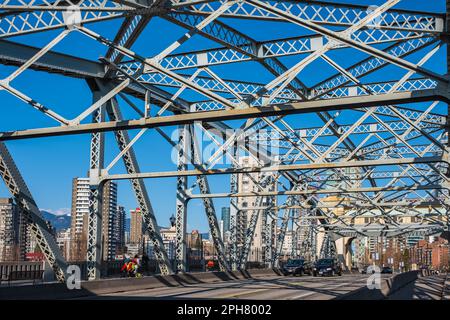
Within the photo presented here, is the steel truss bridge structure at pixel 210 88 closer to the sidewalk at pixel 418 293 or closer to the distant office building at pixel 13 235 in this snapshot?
the sidewalk at pixel 418 293

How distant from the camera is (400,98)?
16391 mm

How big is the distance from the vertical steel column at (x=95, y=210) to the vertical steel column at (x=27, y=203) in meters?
4.21

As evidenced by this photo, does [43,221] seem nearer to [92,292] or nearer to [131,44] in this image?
[92,292]

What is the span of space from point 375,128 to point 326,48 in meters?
21.9

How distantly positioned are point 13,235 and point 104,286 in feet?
355

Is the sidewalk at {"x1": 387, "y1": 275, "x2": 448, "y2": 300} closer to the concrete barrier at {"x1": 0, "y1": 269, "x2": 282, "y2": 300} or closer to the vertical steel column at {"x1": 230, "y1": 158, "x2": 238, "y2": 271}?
the concrete barrier at {"x1": 0, "y1": 269, "x2": 282, "y2": 300}

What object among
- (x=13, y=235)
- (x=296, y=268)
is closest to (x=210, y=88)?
(x=296, y=268)

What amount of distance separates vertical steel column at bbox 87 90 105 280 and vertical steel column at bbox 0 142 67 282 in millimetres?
4211

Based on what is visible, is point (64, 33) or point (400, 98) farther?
point (64, 33)

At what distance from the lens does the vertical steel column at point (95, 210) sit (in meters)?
29.6

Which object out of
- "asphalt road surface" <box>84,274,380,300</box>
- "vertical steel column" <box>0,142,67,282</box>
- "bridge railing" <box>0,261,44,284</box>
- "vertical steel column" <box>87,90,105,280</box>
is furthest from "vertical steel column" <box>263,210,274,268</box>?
"vertical steel column" <box>0,142,67,282</box>

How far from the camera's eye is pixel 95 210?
97.6 feet

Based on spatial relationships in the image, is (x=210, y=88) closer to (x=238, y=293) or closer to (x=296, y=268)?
(x=238, y=293)
